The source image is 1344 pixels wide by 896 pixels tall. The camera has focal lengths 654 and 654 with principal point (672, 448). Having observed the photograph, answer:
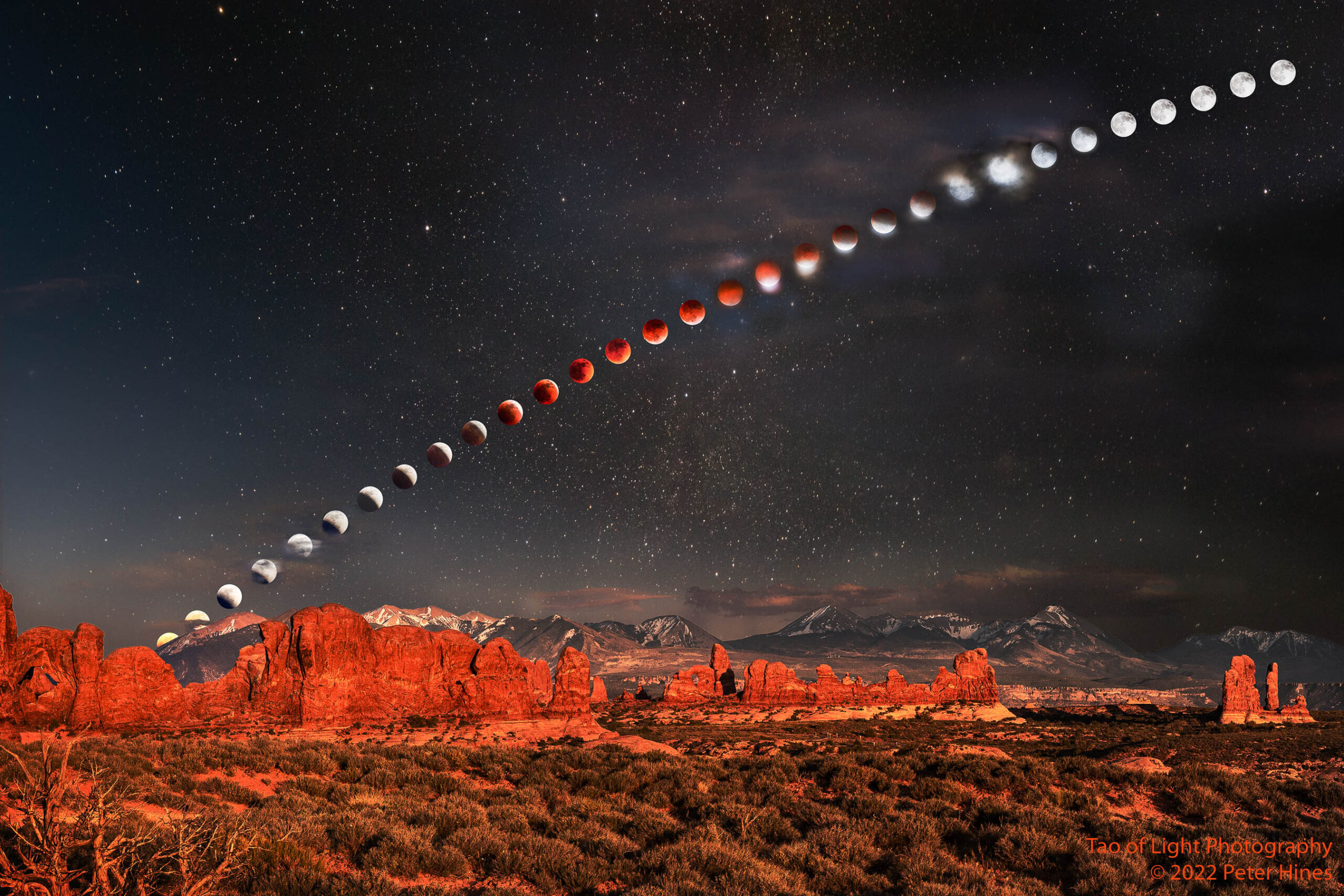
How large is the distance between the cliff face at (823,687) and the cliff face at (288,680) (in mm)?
19877

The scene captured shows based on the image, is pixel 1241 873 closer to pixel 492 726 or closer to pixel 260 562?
pixel 492 726

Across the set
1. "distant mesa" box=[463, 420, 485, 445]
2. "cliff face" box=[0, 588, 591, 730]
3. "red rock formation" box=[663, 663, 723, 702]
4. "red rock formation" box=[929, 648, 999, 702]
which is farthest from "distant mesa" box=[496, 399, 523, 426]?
"red rock formation" box=[929, 648, 999, 702]

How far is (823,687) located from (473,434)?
5312 cm

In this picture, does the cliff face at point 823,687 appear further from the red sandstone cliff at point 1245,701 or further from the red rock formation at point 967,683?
the red sandstone cliff at point 1245,701

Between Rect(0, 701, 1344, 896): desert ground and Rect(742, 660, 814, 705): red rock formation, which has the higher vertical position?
Rect(0, 701, 1344, 896): desert ground

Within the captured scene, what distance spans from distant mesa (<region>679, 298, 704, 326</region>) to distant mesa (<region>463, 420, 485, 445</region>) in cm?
1233

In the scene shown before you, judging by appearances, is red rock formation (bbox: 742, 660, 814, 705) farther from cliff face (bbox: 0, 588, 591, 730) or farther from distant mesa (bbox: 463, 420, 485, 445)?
distant mesa (bbox: 463, 420, 485, 445)

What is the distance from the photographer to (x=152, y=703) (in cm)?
4075

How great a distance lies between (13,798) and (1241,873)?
20.7m

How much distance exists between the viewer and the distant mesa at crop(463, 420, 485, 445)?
31.5 meters

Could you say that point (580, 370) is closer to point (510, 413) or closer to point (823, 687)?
point (510, 413)

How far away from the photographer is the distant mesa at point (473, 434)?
1242 inches

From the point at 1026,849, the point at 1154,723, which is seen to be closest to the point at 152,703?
the point at 1026,849

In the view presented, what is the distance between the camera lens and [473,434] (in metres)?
31.7
